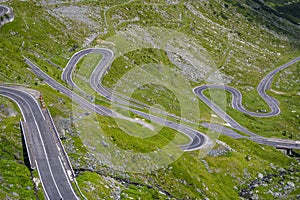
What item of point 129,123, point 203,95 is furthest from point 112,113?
point 203,95

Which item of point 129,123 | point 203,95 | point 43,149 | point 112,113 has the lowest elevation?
point 203,95

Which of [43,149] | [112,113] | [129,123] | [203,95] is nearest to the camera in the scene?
[43,149]

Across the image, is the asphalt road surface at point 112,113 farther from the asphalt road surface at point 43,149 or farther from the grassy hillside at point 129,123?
the asphalt road surface at point 43,149

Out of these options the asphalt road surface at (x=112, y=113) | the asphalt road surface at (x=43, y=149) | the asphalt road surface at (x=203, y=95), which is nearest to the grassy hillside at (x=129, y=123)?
the asphalt road surface at (x=43, y=149)

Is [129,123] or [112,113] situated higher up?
[112,113]

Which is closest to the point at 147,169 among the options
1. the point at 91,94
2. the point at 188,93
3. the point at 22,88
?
the point at 22,88

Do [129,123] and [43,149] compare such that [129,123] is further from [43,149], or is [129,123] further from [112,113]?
[43,149]
